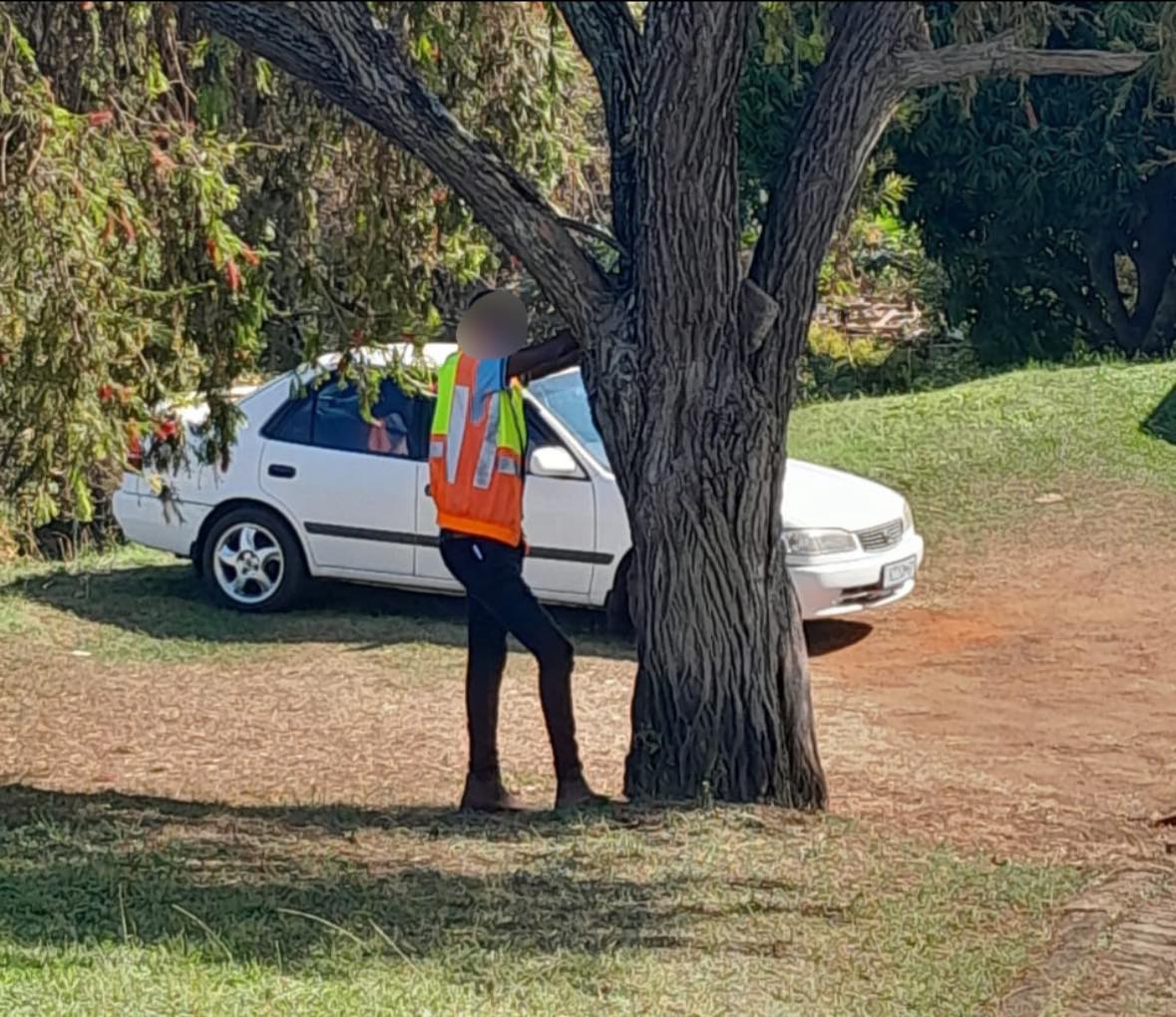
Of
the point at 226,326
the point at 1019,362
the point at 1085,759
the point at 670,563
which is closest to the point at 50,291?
the point at 226,326

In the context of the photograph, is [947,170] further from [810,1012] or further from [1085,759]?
[810,1012]

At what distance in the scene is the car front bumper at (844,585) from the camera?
11.1 m

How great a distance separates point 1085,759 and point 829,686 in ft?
6.49

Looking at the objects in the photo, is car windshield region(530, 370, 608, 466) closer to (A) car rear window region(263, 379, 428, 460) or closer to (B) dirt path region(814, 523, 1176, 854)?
(A) car rear window region(263, 379, 428, 460)

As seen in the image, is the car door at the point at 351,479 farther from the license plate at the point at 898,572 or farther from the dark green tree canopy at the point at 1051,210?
the dark green tree canopy at the point at 1051,210

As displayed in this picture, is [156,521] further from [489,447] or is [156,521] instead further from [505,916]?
[505,916]

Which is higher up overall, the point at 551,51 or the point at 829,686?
the point at 551,51

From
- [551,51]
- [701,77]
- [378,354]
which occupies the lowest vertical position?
[378,354]

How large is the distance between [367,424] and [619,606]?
185 cm

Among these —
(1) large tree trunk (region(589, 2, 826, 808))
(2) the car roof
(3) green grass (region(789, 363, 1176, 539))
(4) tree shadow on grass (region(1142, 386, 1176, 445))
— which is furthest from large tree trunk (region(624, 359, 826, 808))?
(4) tree shadow on grass (region(1142, 386, 1176, 445))

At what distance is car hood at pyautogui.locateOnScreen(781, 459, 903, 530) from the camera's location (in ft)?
37.1

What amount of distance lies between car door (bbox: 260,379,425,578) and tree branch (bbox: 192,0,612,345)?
504 cm

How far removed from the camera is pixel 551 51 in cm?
886

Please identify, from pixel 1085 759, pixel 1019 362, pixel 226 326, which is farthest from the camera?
pixel 1019 362
